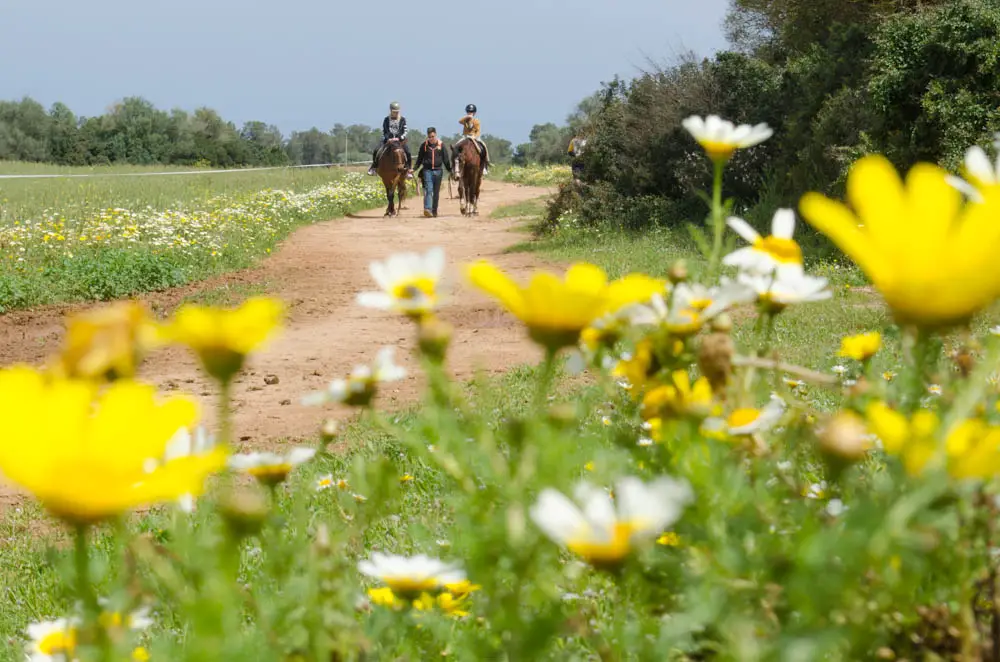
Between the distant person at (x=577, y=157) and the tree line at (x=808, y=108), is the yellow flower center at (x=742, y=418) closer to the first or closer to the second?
the tree line at (x=808, y=108)

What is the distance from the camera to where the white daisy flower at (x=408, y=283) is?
0.93 metres

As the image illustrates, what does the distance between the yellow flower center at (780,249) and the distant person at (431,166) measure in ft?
54.8

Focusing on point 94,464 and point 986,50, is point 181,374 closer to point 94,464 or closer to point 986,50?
point 94,464

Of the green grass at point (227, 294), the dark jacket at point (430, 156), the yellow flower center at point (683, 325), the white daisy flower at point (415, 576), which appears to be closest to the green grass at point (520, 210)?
the dark jacket at point (430, 156)

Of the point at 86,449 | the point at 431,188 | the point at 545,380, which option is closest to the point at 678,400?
the point at 545,380

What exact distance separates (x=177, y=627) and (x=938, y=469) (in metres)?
2.48

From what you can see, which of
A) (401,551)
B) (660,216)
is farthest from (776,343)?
(660,216)

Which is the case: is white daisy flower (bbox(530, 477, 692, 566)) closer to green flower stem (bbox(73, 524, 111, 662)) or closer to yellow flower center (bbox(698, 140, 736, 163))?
green flower stem (bbox(73, 524, 111, 662))

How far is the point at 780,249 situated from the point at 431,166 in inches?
666

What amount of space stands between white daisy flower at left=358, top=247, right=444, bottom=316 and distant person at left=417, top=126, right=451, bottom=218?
661 inches

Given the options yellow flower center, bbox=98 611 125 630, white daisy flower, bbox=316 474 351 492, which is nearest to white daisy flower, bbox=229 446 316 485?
yellow flower center, bbox=98 611 125 630

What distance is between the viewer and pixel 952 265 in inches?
25.3

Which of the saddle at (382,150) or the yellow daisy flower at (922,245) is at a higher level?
the saddle at (382,150)

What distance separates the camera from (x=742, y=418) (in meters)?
0.91
